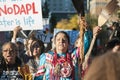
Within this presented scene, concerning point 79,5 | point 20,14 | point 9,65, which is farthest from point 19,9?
point 9,65

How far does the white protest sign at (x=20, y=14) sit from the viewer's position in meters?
7.71

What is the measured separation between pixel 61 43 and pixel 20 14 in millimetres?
3162

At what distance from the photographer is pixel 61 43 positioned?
479 centimetres

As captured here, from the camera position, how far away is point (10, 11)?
7.81 metres

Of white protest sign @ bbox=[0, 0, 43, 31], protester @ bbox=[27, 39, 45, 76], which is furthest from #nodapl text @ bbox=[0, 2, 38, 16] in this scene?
protester @ bbox=[27, 39, 45, 76]

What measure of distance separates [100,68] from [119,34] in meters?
5.83

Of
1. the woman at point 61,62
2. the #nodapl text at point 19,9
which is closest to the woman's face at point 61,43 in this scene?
the woman at point 61,62

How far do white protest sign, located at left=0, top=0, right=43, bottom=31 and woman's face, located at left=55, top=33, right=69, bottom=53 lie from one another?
2.77 m

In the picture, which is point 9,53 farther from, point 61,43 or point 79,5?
point 79,5

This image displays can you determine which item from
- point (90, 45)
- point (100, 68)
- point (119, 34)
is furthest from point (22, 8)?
point (100, 68)

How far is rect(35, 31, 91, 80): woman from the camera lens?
15.6 feet

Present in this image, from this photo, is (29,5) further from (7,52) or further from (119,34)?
(7,52)

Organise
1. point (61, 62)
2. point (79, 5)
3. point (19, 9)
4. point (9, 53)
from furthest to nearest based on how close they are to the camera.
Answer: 1. point (19, 9)
2. point (79, 5)
3. point (9, 53)
4. point (61, 62)

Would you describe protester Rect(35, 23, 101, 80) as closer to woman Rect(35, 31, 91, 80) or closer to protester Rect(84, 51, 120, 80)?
woman Rect(35, 31, 91, 80)
